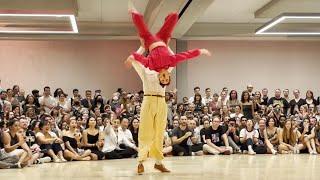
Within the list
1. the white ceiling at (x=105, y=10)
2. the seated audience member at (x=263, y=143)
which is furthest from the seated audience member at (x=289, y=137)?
the white ceiling at (x=105, y=10)

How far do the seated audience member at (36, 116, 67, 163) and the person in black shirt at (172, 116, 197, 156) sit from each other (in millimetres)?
2472

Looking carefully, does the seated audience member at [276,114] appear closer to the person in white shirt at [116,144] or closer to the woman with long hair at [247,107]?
the woman with long hair at [247,107]

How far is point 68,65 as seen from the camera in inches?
635

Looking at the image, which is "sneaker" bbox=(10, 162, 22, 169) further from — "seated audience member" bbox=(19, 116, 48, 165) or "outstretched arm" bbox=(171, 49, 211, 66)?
"outstretched arm" bbox=(171, 49, 211, 66)

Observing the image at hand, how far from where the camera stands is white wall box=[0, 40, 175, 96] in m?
15.8

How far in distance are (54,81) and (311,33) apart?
774cm

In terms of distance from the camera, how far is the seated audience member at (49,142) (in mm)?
9344

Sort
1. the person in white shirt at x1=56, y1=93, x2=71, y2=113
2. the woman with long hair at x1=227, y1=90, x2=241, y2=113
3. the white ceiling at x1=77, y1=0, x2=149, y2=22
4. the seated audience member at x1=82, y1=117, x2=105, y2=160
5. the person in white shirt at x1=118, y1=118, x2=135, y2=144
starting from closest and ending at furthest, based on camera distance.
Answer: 1. the seated audience member at x1=82, y1=117, x2=105, y2=160
2. the person in white shirt at x1=118, y1=118, x2=135, y2=144
3. the white ceiling at x1=77, y1=0, x2=149, y2=22
4. the person in white shirt at x1=56, y1=93, x2=71, y2=113
5. the woman with long hair at x1=227, y1=90, x2=241, y2=113

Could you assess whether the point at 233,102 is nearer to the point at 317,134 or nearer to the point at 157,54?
the point at 317,134

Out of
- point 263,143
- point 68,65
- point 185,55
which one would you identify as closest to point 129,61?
point 185,55

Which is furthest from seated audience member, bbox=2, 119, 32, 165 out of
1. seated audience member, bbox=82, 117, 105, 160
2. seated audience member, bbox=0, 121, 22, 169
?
seated audience member, bbox=82, 117, 105, 160

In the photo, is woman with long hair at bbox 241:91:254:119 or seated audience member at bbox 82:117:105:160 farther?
woman with long hair at bbox 241:91:254:119

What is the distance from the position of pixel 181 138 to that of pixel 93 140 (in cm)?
187

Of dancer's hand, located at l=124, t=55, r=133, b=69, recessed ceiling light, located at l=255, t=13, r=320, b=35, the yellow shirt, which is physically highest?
recessed ceiling light, located at l=255, t=13, r=320, b=35
